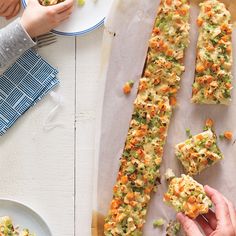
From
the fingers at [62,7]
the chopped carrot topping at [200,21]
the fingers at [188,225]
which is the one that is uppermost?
the fingers at [62,7]

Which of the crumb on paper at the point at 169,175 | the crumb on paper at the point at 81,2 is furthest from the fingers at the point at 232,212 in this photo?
the crumb on paper at the point at 81,2

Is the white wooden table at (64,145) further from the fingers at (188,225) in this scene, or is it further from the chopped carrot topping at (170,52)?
the fingers at (188,225)

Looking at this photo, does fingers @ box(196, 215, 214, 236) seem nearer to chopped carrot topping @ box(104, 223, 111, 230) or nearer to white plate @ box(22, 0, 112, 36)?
chopped carrot topping @ box(104, 223, 111, 230)

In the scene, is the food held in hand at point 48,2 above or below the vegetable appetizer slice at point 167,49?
above

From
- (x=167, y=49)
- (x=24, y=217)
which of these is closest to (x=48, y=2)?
(x=167, y=49)

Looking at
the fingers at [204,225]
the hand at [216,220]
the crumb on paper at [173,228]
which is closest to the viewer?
the hand at [216,220]

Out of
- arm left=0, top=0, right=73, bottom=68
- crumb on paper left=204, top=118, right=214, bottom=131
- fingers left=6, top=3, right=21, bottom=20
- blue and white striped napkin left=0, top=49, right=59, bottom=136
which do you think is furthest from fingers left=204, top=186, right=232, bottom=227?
fingers left=6, top=3, right=21, bottom=20
